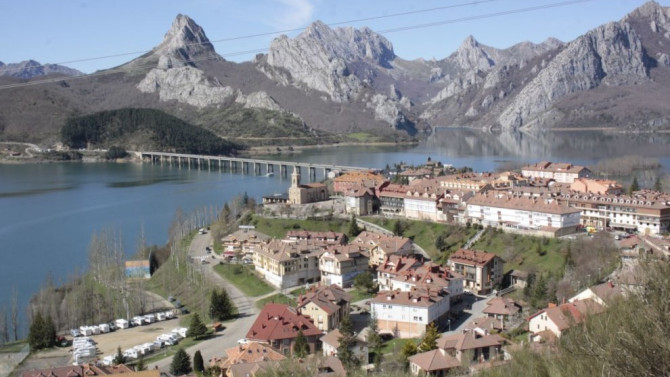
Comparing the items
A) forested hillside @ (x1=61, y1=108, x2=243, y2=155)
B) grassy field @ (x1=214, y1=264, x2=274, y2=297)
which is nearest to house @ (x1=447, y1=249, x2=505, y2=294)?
grassy field @ (x1=214, y1=264, x2=274, y2=297)

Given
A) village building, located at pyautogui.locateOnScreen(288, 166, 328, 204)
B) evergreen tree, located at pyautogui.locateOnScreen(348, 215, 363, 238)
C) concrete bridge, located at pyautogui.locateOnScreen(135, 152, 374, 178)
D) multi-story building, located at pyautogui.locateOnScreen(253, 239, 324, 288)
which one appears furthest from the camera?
concrete bridge, located at pyautogui.locateOnScreen(135, 152, 374, 178)

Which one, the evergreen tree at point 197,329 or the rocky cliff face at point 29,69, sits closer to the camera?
the evergreen tree at point 197,329

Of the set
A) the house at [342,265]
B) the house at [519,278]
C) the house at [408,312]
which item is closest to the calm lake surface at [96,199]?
the house at [342,265]

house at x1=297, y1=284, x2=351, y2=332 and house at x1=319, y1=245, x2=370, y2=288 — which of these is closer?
house at x1=297, y1=284, x2=351, y2=332

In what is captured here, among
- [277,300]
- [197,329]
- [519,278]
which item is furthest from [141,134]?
[519,278]

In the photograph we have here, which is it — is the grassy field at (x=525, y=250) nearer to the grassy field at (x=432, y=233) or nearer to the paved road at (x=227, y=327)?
the grassy field at (x=432, y=233)

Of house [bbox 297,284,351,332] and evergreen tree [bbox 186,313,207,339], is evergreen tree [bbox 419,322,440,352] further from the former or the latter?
evergreen tree [bbox 186,313,207,339]
